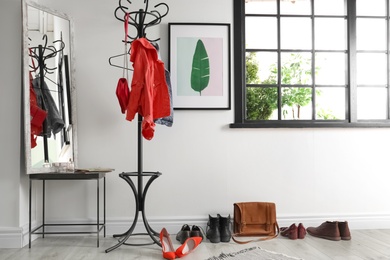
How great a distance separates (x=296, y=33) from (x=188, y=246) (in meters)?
2.10

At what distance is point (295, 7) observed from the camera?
3.88m

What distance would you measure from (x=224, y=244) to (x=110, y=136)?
126 centimetres

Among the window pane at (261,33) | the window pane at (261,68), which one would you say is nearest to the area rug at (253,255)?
the window pane at (261,68)

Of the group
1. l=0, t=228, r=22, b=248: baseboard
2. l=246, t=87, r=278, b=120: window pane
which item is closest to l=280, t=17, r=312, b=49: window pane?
l=246, t=87, r=278, b=120: window pane

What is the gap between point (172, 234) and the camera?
11.6 feet

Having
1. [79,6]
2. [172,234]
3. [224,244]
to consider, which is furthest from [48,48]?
[224,244]

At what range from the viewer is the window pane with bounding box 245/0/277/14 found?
3850 millimetres

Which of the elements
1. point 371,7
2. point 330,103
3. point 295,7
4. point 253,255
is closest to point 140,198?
point 253,255

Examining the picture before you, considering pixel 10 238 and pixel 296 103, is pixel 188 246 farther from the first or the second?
pixel 296 103

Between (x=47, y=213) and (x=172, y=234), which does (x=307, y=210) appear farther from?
(x=47, y=213)

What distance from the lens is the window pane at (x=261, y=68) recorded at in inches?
151

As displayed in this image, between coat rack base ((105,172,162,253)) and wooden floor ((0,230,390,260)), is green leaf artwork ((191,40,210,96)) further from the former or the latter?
wooden floor ((0,230,390,260))

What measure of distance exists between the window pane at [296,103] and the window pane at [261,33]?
440 millimetres

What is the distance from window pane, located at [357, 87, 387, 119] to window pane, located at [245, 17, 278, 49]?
91 cm
